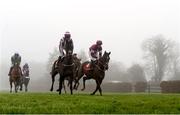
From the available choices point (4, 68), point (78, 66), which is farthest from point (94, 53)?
point (4, 68)

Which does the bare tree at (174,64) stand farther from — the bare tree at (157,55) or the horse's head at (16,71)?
the horse's head at (16,71)

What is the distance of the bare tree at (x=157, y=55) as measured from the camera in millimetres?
95938

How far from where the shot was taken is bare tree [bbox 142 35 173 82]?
9594 cm

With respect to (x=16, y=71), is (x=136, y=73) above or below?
above

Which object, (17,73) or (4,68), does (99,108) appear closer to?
(17,73)

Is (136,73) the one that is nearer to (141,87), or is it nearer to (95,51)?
(141,87)

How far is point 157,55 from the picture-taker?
96375 mm

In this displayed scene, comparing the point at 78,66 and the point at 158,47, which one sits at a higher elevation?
the point at 158,47

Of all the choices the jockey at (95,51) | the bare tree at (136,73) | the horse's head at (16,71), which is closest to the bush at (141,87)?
the bare tree at (136,73)

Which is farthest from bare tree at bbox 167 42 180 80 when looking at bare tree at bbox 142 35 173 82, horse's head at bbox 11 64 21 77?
horse's head at bbox 11 64 21 77

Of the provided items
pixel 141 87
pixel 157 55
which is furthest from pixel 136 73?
pixel 141 87

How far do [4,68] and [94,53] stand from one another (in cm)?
10877

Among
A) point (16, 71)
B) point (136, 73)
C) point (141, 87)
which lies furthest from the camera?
point (136, 73)

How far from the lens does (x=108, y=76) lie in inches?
4734
